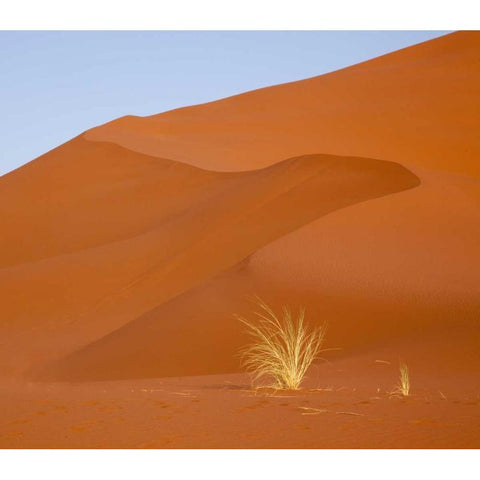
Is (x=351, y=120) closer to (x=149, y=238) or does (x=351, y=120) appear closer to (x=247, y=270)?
(x=149, y=238)

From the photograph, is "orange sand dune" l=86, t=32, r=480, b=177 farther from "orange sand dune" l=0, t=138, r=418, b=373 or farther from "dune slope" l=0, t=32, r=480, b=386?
"orange sand dune" l=0, t=138, r=418, b=373

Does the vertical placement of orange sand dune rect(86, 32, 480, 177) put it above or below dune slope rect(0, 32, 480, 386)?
above

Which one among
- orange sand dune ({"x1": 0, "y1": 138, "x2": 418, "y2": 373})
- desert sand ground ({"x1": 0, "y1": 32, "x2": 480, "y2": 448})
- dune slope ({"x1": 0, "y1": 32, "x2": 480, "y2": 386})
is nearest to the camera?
desert sand ground ({"x1": 0, "y1": 32, "x2": 480, "y2": 448})

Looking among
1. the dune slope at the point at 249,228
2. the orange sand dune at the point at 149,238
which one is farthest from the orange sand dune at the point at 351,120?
the orange sand dune at the point at 149,238

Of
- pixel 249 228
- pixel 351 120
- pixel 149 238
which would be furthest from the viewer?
pixel 351 120

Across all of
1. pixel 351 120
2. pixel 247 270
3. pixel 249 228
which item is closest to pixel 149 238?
pixel 249 228

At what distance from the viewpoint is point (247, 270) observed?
754 inches

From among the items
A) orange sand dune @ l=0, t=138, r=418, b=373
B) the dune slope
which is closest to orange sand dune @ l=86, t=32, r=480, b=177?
the dune slope

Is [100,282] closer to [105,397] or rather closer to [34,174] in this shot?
[105,397]

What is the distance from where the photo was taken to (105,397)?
33.1ft

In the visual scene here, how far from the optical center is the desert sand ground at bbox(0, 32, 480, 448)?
8.36 m

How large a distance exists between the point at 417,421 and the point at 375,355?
21.7 feet

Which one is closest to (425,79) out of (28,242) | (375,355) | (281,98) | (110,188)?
(281,98)

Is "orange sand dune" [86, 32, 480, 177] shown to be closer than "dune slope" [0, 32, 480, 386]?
No
